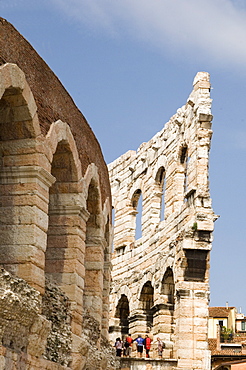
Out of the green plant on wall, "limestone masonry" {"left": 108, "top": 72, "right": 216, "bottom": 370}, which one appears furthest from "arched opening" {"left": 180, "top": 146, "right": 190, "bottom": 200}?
the green plant on wall

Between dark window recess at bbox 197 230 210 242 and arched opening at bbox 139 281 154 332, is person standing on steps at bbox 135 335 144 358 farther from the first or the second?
dark window recess at bbox 197 230 210 242

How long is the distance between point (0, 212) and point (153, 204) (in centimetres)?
1834

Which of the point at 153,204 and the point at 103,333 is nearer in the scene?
the point at 103,333

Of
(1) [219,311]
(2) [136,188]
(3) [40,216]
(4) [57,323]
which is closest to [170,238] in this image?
(2) [136,188]

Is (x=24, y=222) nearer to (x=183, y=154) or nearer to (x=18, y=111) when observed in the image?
(x=18, y=111)

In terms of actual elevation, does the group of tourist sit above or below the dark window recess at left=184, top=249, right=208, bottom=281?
below

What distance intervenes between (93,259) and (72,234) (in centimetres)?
246

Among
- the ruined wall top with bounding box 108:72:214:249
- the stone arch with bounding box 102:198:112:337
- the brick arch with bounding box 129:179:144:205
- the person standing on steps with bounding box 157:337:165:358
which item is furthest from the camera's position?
the brick arch with bounding box 129:179:144:205

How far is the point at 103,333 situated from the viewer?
17.9 metres

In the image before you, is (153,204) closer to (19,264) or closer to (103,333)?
(103,333)

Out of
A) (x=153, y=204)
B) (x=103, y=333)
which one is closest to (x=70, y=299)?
(x=103, y=333)

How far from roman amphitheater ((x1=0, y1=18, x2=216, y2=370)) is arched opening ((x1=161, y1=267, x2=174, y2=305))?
0.04 meters

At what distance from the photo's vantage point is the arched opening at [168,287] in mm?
27766

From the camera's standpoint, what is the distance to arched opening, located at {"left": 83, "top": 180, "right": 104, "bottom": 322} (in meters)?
16.4
